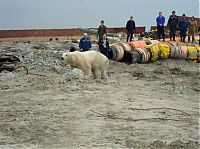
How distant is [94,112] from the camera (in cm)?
997

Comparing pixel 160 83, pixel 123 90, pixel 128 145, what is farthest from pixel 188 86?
pixel 128 145

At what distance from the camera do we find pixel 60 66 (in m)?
17.5

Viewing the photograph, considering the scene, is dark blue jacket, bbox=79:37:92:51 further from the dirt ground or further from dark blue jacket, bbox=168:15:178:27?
dark blue jacket, bbox=168:15:178:27

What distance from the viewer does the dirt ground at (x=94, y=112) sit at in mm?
7938

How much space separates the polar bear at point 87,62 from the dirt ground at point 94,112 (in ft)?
2.09

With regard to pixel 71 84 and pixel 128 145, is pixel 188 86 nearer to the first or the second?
pixel 71 84

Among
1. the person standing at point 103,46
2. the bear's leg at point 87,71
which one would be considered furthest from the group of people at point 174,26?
the bear's leg at point 87,71

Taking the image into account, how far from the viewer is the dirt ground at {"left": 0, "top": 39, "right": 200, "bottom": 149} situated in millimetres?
7938

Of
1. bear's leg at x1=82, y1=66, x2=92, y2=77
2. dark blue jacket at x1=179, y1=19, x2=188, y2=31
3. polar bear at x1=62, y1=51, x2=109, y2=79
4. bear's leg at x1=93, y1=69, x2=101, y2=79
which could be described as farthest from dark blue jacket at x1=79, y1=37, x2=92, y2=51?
dark blue jacket at x1=179, y1=19, x2=188, y2=31

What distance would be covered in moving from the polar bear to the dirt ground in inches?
25.0

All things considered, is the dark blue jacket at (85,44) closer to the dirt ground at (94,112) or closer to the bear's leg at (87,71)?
the dirt ground at (94,112)

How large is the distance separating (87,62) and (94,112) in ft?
16.1

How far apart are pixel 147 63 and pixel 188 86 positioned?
6471 mm

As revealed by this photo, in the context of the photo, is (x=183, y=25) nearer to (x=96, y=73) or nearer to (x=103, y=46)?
(x=103, y=46)
